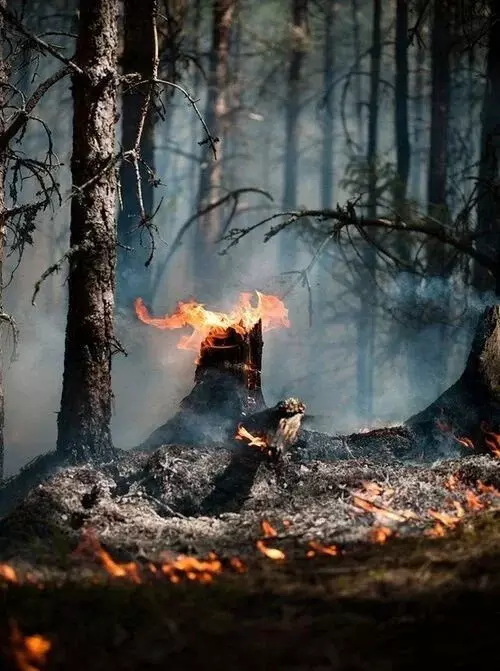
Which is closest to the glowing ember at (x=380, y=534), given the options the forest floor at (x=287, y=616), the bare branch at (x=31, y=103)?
the forest floor at (x=287, y=616)

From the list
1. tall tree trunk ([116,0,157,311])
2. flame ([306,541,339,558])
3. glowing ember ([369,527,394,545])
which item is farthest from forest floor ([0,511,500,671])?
tall tree trunk ([116,0,157,311])

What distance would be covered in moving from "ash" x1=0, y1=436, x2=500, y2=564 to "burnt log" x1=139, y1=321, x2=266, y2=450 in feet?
1.84

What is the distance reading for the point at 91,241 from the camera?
9.06 metres

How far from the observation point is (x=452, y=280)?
18719 mm

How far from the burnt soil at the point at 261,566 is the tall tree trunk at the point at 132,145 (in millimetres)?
5347

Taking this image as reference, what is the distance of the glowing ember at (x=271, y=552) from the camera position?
550 cm

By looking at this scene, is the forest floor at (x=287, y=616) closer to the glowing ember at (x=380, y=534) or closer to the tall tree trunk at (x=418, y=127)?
the glowing ember at (x=380, y=534)

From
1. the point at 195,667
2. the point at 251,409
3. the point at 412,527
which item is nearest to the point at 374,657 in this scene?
the point at 195,667

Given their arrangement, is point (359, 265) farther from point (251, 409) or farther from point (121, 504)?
point (121, 504)

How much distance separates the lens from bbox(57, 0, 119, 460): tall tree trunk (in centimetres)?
903

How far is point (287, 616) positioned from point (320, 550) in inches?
53.0

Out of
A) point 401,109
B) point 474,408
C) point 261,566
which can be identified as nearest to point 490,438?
point 474,408

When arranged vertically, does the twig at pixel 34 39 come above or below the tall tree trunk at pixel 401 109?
below

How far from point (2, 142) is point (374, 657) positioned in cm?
721
